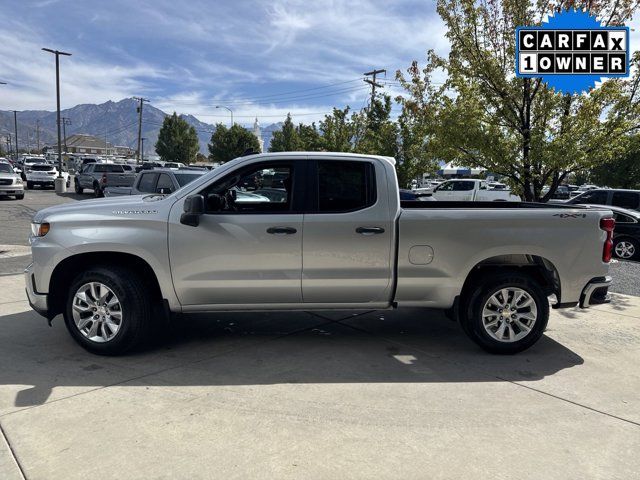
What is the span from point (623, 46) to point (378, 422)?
28.2 ft

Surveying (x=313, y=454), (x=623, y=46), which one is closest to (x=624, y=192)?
(x=623, y=46)

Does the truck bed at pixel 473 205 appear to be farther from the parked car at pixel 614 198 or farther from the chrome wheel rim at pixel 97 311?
the parked car at pixel 614 198

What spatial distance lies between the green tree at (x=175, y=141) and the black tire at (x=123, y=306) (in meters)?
58.0

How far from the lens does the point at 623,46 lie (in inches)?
340

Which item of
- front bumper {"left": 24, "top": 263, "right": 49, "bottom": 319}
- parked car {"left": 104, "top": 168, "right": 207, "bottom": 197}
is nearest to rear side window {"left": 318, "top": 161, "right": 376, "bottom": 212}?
front bumper {"left": 24, "top": 263, "right": 49, "bottom": 319}

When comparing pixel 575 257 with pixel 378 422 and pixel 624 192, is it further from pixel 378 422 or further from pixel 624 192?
pixel 624 192

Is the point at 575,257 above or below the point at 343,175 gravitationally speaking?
below

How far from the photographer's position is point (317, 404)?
3.70m

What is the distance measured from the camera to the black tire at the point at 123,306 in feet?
14.6

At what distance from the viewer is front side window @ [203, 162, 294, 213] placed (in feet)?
15.0

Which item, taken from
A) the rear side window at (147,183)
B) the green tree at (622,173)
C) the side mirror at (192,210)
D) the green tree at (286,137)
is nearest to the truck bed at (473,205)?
the side mirror at (192,210)

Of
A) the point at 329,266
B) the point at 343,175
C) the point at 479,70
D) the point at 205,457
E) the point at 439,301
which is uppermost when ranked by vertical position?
the point at 479,70

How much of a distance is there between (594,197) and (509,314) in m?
11.0

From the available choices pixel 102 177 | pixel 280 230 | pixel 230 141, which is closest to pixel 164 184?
pixel 280 230
